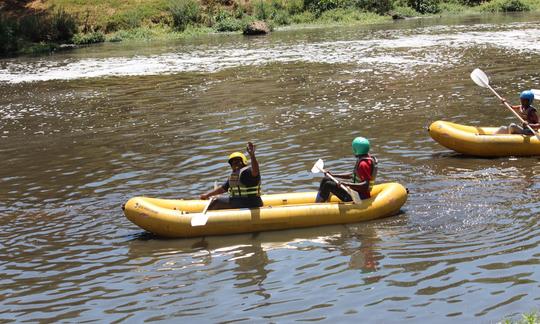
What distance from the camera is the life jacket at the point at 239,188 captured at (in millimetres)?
10375

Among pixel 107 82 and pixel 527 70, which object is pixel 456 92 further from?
pixel 107 82

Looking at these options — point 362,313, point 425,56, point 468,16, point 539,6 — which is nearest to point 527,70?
point 425,56

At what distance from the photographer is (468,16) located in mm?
49688

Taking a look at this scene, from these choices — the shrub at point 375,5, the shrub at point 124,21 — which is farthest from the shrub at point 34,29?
the shrub at point 375,5

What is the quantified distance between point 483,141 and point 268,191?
428 centimetres

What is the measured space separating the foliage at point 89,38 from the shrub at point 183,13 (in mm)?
5122

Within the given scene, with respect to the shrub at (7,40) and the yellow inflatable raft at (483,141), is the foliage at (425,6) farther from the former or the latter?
the yellow inflatable raft at (483,141)

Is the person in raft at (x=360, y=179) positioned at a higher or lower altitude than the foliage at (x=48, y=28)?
lower

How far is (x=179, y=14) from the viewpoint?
1949 inches

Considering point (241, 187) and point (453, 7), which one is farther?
point (453, 7)

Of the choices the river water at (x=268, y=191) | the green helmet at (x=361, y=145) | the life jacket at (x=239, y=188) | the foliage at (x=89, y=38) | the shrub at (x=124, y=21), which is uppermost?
the shrub at (x=124, y=21)

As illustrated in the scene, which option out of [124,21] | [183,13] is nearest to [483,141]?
[183,13]

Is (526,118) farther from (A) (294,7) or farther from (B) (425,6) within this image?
(B) (425,6)

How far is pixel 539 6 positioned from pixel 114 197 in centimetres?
4627
